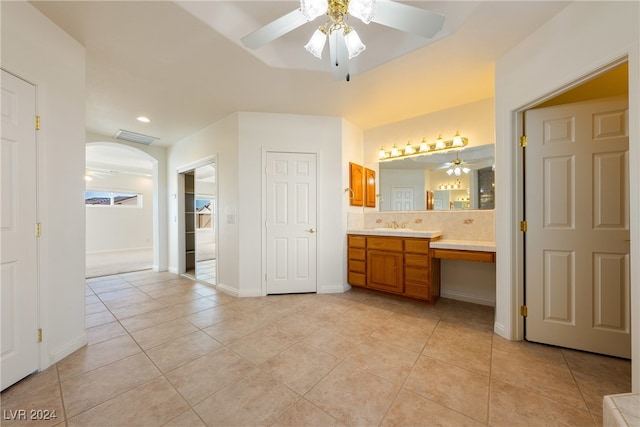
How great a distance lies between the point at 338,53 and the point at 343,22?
0.51 feet

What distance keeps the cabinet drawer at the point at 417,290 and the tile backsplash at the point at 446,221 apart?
31.8 inches

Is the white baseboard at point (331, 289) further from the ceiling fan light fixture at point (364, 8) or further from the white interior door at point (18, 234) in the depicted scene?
the ceiling fan light fixture at point (364, 8)

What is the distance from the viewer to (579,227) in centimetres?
188

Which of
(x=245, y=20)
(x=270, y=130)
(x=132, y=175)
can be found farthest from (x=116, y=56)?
(x=132, y=175)

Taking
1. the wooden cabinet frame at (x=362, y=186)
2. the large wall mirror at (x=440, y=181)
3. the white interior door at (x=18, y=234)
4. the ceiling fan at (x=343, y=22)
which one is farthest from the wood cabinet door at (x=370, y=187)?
the white interior door at (x=18, y=234)

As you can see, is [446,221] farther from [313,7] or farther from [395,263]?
[313,7]

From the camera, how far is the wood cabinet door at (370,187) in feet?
12.5

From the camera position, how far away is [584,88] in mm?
2111

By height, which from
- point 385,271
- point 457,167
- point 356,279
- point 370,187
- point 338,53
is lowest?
point 356,279

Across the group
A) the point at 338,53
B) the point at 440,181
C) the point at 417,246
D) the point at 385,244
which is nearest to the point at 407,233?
the point at 417,246

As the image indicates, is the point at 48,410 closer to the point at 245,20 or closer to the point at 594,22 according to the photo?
the point at 245,20

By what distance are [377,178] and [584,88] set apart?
7.69 feet

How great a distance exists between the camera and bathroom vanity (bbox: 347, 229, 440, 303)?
280 centimetres

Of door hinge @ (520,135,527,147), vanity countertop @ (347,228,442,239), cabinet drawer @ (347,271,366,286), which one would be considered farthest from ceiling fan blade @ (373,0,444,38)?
cabinet drawer @ (347,271,366,286)
